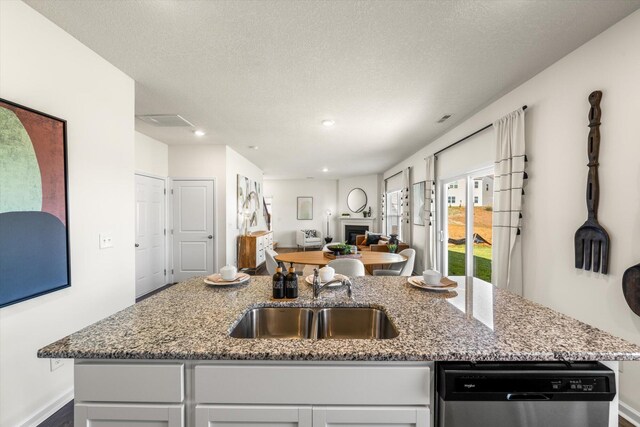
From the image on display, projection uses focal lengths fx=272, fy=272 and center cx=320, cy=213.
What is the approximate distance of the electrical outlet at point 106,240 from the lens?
2.11 meters

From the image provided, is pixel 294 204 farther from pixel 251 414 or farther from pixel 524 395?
pixel 524 395

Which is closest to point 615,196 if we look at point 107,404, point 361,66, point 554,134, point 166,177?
A: point 554,134

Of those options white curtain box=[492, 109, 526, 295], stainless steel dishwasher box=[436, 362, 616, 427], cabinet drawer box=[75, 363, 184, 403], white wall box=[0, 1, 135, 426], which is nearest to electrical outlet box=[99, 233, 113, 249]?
white wall box=[0, 1, 135, 426]

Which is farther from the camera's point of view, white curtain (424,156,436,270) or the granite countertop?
white curtain (424,156,436,270)

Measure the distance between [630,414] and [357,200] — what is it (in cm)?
774

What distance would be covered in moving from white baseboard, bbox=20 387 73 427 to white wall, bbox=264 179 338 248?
25.7ft

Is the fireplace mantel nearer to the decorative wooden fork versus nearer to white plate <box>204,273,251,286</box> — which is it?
the decorative wooden fork

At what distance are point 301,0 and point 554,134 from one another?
2.16m

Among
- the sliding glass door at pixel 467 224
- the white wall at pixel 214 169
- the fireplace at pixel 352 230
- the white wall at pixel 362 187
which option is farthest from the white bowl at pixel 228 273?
the white wall at pixel 362 187

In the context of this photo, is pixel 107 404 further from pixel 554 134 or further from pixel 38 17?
pixel 554 134

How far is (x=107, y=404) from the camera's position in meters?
0.94

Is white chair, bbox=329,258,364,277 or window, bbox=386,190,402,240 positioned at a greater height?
window, bbox=386,190,402,240

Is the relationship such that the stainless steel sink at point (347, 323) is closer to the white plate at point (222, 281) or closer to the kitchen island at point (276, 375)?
the kitchen island at point (276, 375)

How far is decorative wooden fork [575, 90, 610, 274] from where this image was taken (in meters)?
1.78
